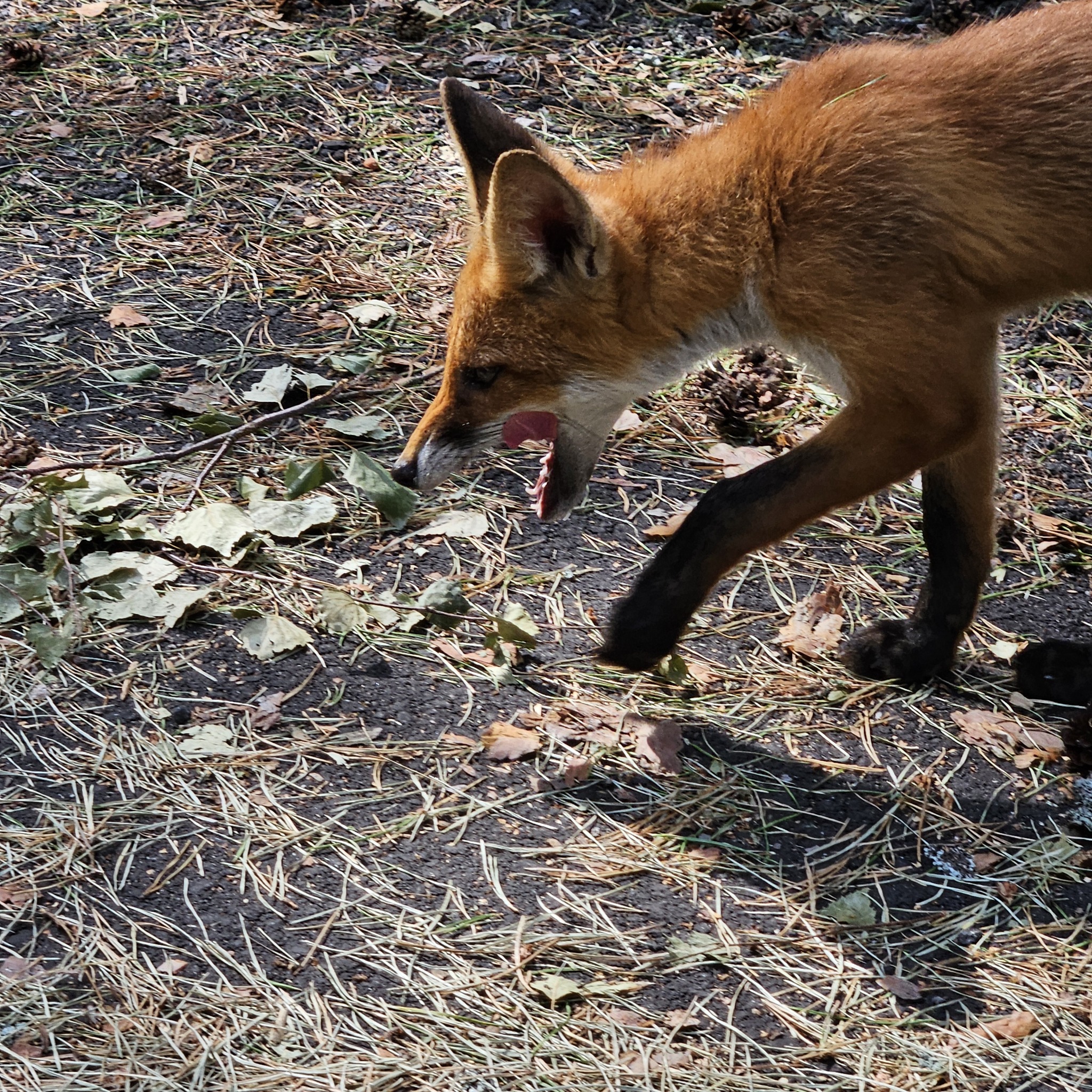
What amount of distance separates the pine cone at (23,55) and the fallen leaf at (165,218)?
1740 millimetres

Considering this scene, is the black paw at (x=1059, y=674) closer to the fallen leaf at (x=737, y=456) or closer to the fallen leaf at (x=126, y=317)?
the fallen leaf at (x=737, y=456)

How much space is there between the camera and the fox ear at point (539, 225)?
3541mm

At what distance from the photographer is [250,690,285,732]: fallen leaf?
3.76m

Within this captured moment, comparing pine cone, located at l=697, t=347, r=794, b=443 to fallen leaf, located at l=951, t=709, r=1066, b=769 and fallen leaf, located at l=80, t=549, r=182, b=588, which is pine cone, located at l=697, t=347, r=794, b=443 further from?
fallen leaf, located at l=80, t=549, r=182, b=588

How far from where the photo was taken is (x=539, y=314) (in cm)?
392

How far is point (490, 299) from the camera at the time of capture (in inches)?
155

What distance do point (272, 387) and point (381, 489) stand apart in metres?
1.00

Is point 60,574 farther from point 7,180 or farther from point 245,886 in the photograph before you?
point 7,180

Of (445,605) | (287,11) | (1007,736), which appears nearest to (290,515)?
(445,605)

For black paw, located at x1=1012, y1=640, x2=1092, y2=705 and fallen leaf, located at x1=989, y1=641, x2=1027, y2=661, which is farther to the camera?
fallen leaf, located at x1=989, y1=641, x2=1027, y2=661

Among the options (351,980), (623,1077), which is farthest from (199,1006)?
(623,1077)

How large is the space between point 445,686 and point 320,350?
6.91ft

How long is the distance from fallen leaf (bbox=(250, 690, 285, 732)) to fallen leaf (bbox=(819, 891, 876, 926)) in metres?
1.72

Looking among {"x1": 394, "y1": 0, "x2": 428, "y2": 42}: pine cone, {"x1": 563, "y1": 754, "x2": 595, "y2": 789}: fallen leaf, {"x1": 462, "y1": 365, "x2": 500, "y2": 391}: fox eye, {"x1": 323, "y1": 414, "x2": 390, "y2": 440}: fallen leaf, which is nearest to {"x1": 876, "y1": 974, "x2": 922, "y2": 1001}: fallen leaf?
{"x1": 563, "y1": 754, "x2": 595, "y2": 789}: fallen leaf
